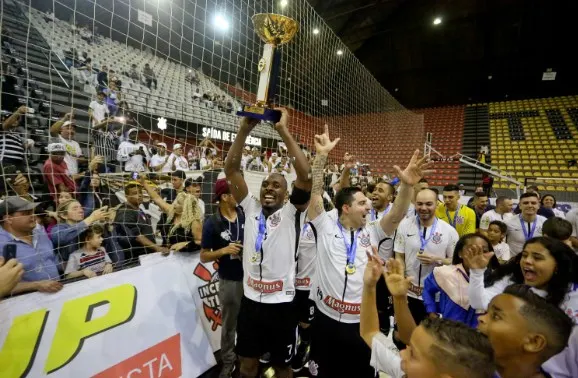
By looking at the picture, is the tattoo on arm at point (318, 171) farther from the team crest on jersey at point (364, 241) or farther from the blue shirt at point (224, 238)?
the blue shirt at point (224, 238)

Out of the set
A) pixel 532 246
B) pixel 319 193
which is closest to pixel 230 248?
pixel 319 193

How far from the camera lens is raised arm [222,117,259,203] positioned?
2159 mm

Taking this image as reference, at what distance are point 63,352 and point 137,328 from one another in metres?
0.52

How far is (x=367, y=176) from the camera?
31.1 feet

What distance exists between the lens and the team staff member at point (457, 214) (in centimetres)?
433

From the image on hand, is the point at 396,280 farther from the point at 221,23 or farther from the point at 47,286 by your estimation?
the point at 221,23

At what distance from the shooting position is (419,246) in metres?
2.98

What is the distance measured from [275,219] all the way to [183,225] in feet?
5.16

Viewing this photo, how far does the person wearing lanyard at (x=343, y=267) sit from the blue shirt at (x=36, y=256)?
215 centimetres

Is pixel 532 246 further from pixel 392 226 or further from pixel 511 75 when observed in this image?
pixel 511 75

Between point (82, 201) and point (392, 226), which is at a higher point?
point (392, 226)

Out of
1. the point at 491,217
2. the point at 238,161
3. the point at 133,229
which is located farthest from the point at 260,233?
the point at 491,217

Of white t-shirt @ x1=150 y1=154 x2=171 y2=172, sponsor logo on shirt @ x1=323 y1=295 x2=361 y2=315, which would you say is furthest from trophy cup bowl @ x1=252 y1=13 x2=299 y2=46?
white t-shirt @ x1=150 y1=154 x2=171 y2=172

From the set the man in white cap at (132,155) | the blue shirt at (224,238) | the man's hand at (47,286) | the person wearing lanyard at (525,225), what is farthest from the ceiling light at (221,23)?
the person wearing lanyard at (525,225)
